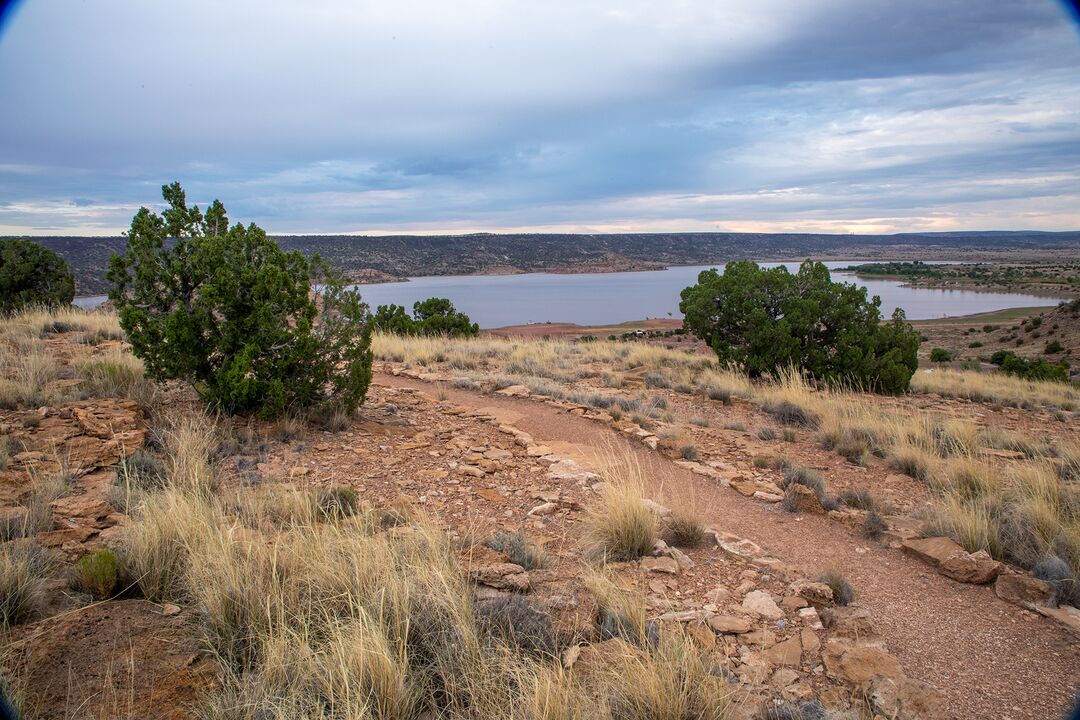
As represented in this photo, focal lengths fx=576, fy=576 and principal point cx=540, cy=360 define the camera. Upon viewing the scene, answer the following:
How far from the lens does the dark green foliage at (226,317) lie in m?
6.14

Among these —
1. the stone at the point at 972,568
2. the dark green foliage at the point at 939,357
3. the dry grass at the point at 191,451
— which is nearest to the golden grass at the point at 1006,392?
the stone at the point at 972,568

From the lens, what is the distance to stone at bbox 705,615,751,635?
3.11 metres

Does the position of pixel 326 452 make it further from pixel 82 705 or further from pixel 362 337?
pixel 82 705

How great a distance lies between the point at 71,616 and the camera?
8.61ft

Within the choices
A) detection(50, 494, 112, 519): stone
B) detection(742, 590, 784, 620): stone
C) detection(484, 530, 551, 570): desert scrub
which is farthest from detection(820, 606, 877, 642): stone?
detection(50, 494, 112, 519): stone

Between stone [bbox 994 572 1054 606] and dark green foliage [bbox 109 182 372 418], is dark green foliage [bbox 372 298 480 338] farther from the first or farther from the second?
stone [bbox 994 572 1054 606]

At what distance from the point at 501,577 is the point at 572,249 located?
121m

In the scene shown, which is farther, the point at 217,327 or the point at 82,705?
the point at 217,327

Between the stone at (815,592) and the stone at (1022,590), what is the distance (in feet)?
3.85

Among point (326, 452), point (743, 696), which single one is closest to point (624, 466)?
point (326, 452)

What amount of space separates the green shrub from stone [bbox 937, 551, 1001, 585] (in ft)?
16.6

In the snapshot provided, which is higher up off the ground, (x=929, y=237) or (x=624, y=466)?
(x=929, y=237)

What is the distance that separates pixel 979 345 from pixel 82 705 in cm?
4610

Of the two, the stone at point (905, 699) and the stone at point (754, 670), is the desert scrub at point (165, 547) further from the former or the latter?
the stone at point (905, 699)
